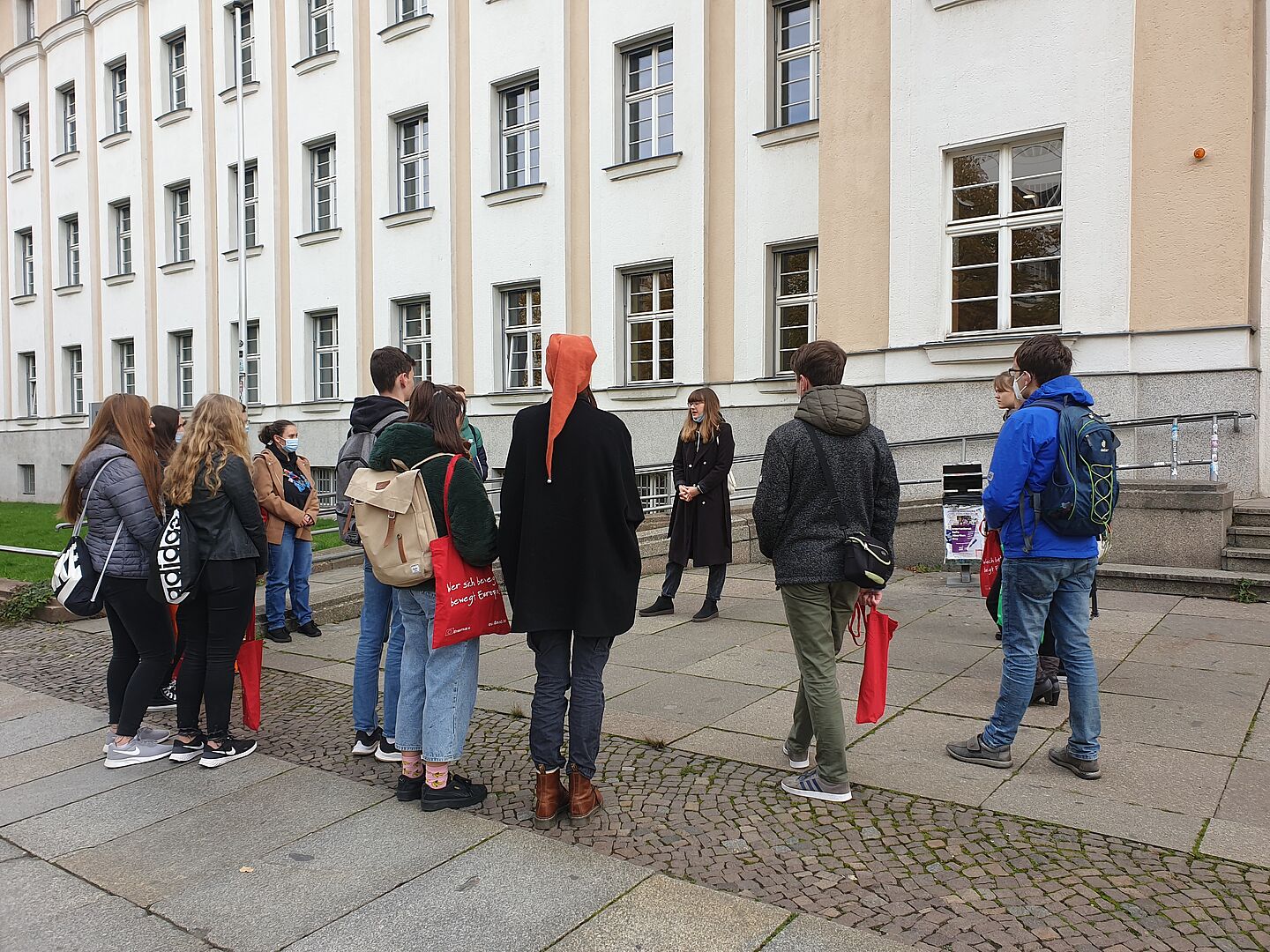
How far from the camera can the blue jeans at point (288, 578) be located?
7.66 metres

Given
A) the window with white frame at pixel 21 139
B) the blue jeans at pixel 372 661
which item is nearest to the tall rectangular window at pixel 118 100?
the window with white frame at pixel 21 139

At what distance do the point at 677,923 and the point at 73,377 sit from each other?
28.9m

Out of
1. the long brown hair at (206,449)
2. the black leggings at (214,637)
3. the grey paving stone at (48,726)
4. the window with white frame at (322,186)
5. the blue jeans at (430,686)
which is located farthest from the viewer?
the window with white frame at (322,186)

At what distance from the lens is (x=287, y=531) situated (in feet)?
25.1

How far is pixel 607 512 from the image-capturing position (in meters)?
3.96

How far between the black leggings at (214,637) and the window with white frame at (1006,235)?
915 centimetres

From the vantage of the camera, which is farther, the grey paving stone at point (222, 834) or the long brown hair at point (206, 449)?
the long brown hair at point (206, 449)

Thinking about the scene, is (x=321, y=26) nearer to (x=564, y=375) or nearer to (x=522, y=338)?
(x=522, y=338)

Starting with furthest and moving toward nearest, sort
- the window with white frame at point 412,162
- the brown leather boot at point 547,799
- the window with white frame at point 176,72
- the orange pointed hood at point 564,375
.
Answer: the window with white frame at point 176,72
the window with white frame at point 412,162
the brown leather boot at point 547,799
the orange pointed hood at point 564,375


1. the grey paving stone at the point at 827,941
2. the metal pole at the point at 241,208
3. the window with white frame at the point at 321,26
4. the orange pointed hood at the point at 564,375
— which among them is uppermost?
the window with white frame at the point at 321,26

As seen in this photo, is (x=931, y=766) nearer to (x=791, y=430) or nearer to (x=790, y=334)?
(x=791, y=430)

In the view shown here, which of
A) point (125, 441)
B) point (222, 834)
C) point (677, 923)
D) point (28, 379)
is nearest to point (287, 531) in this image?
point (125, 441)

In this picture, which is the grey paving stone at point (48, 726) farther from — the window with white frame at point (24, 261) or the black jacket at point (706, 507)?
the window with white frame at point (24, 261)

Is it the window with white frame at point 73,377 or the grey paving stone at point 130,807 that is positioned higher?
the window with white frame at point 73,377
